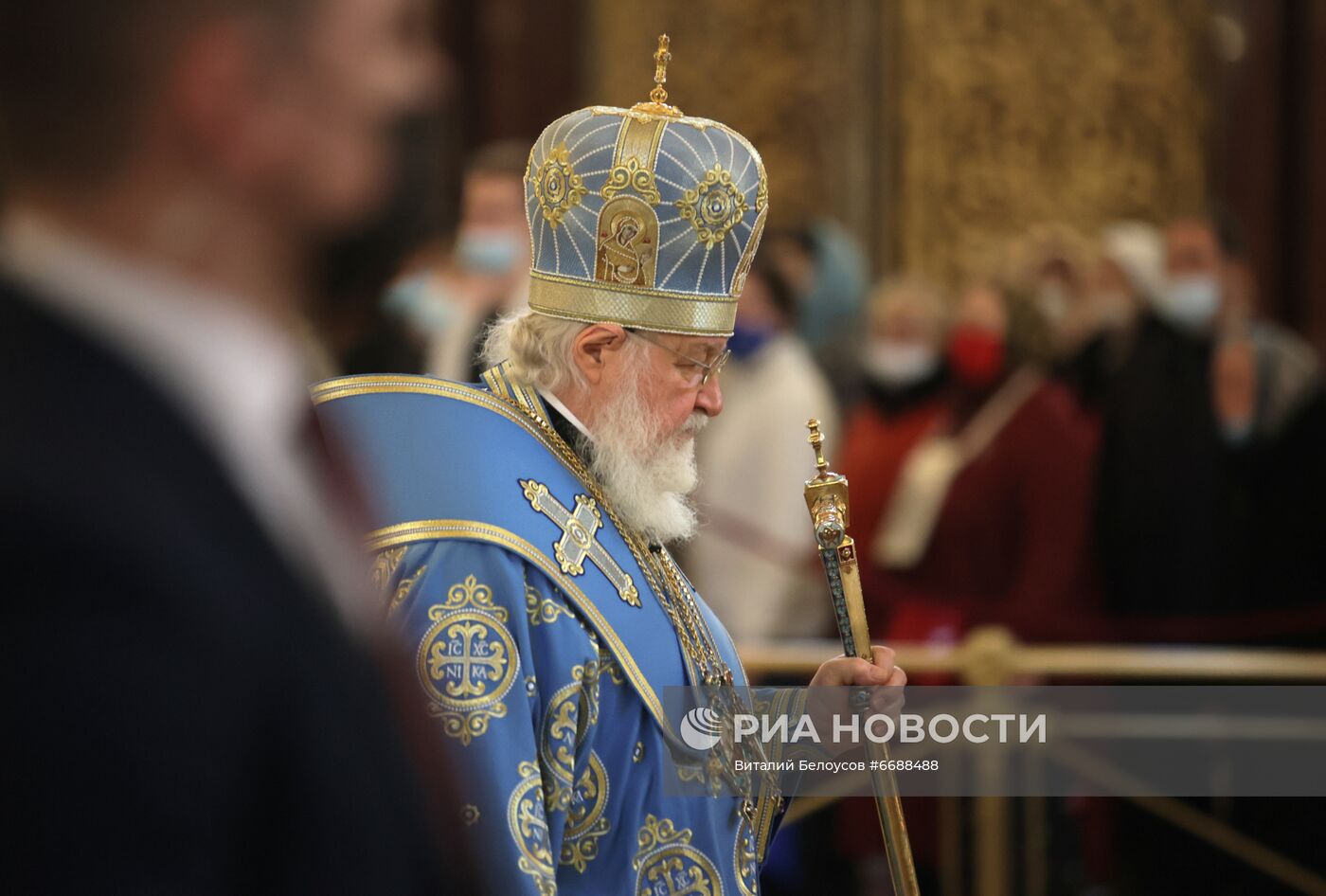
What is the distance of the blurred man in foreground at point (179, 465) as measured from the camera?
0.95m

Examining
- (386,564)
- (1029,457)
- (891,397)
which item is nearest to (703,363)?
(386,564)

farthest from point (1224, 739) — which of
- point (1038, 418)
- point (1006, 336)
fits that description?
point (1006, 336)

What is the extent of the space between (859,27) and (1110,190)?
1.54 metres

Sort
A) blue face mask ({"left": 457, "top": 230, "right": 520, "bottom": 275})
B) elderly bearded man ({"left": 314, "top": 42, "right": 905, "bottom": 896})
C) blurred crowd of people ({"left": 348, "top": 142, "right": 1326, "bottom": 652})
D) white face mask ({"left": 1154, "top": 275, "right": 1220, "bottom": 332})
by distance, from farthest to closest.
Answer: white face mask ({"left": 1154, "top": 275, "right": 1220, "bottom": 332}) < blurred crowd of people ({"left": 348, "top": 142, "right": 1326, "bottom": 652}) < blue face mask ({"left": 457, "top": 230, "right": 520, "bottom": 275}) < elderly bearded man ({"left": 314, "top": 42, "right": 905, "bottom": 896})

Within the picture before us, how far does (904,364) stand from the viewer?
7.21 m

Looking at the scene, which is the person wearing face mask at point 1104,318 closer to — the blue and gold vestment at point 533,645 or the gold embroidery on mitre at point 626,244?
the gold embroidery on mitre at point 626,244

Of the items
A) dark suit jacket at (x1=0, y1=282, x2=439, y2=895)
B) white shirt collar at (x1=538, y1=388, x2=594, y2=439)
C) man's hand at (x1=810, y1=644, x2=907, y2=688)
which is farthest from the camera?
white shirt collar at (x1=538, y1=388, x2=594, y2=439)

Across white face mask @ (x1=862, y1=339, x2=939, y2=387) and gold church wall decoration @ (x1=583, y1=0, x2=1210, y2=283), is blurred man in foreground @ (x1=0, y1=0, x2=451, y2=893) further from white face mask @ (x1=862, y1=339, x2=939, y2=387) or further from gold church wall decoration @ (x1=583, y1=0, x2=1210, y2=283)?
gold church wall decoration @ (x1=583, y1=0, x2=1210, y2=283)

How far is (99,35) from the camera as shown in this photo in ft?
3.17

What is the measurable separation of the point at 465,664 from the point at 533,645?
0.16 meters

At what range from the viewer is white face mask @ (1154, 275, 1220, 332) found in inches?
268

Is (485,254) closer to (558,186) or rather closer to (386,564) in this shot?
(558,186)

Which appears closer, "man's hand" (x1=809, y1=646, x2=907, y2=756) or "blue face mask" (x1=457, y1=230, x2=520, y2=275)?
"man's hand" (x1=809, y1=646, x2=907, y2=756)

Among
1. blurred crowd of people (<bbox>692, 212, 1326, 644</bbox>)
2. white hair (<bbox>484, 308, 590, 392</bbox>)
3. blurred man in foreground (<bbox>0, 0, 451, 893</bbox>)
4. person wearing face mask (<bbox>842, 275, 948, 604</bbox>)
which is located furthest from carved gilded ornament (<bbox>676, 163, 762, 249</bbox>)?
person wearing face mask (<bbox>842, 275, 948, 604</bbox>)
